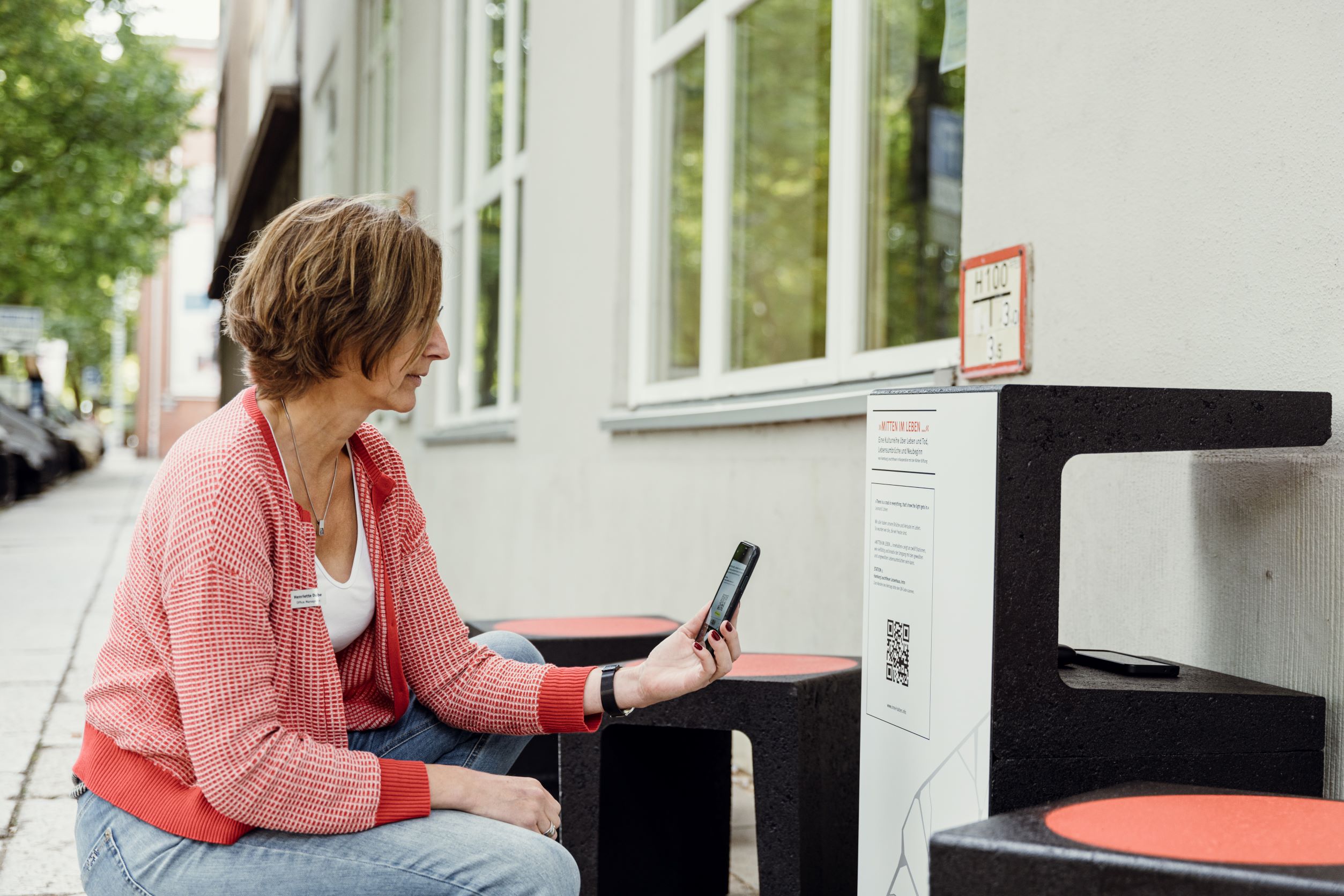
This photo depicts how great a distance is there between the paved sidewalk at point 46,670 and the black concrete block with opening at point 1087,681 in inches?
89.6

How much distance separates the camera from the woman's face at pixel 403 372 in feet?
6.40

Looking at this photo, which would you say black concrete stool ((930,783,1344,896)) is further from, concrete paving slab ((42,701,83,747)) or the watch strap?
concrete paving slab ((42,701,83,747))

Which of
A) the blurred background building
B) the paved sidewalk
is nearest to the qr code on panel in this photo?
the paved sidewalk

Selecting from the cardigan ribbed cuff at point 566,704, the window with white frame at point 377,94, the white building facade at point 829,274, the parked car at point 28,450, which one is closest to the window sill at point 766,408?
the white building facade at point 829,274

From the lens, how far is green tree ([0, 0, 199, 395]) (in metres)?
19.9

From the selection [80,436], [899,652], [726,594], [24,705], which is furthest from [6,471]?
[899,652]

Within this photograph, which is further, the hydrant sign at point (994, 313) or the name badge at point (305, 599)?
the hydrant sign at point (994, 313)

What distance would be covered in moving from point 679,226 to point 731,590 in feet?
10.4

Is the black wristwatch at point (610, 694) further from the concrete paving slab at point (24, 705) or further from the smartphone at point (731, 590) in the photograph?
the concrete paving slab at point (24, 705)

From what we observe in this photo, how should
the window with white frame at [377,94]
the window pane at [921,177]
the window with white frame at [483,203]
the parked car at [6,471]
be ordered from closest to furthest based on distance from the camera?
the window pane at [921,177]
the window with white frame at [483,203]
the window with white frame at [377,94]
the parked car at [6,471]

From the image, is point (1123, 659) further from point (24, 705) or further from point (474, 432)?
point (474, 432)

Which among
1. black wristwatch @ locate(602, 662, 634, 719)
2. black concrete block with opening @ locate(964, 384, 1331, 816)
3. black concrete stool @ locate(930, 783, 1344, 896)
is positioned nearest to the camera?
black concrete stool @ locate(930, 783, 1344, 896)

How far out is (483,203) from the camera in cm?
741

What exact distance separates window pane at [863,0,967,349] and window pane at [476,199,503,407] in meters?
2.14
